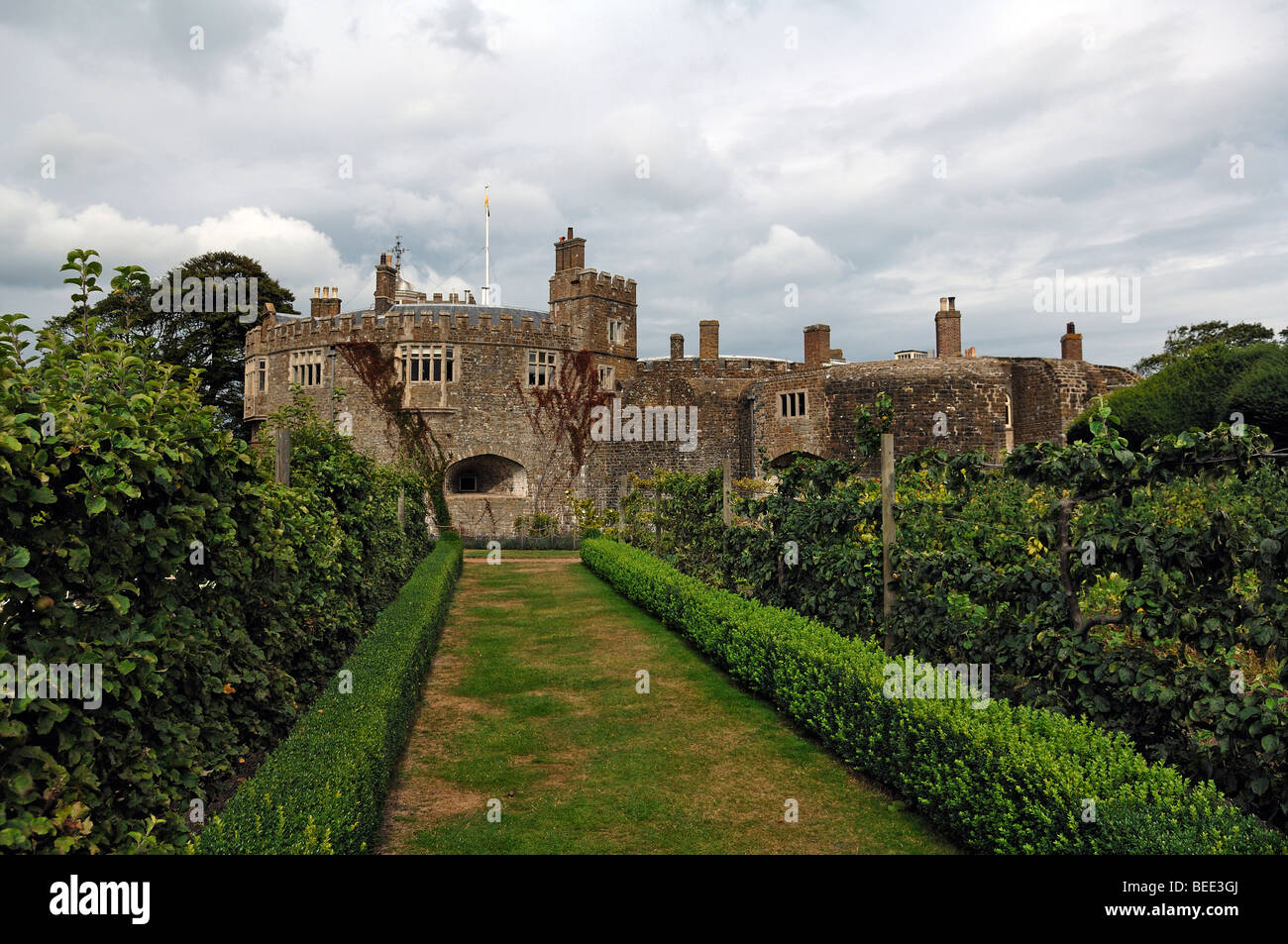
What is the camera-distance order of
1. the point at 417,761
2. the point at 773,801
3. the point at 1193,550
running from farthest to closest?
the point at 417,761
the point at 773,801
the point at 1193,550

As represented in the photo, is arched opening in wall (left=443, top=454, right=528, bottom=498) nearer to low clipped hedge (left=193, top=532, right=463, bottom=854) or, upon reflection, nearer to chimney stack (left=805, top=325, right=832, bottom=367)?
chimney stack (left=805, top=325, right=832, bottom=367)

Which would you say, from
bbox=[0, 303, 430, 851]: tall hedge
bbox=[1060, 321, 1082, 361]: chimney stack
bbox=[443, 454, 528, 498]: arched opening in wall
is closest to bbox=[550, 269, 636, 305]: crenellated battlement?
bbox=[443, 454, 528, 498]: arched opening in wall

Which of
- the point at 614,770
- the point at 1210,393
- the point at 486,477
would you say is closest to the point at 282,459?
the point at 614,770

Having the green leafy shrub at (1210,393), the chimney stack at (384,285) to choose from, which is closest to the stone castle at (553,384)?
the chimney stack at (384,285)

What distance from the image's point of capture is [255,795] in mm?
4266

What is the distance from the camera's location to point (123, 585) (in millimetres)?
3379

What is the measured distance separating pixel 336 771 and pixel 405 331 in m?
29.1

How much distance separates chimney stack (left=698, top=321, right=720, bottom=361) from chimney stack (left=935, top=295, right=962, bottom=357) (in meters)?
9.85

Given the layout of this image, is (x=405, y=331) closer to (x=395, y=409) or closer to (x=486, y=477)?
(x=395, y=409)

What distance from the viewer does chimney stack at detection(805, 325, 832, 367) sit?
35406 millimetres

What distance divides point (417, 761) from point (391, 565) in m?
7.05

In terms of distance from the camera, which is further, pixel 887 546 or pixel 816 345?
pixel 816 345
